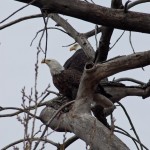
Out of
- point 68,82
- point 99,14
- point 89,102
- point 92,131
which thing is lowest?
point 92,131

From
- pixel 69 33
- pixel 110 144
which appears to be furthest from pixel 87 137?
pixel 69 33

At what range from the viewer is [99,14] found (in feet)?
12.8

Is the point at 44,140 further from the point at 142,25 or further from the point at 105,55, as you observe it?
the point at 105,55

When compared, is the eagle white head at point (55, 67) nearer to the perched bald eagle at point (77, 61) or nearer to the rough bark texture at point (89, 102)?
the perched bald eagle at point (77, 61)

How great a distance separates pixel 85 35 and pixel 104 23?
209 centimetres

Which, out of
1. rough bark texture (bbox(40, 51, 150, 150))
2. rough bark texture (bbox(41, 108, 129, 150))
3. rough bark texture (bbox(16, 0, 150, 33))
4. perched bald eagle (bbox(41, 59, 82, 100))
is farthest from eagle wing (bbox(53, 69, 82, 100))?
rough bark texture (bbox(16, 0, 150, 33))

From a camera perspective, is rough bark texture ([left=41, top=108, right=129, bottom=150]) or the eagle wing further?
the eagle wing

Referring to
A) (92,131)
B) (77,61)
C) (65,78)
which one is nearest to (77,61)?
(77,61)

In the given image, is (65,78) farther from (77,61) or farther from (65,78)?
(77,61)

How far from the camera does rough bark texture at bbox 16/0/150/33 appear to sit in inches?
149

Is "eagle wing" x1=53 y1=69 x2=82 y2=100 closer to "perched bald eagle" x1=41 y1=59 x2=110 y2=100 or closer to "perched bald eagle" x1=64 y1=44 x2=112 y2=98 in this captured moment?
"perched bald eagle" x1=41 y1=59 x2=110 y2=100

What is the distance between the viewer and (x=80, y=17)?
12.7 feet

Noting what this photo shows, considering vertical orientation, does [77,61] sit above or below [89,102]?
above

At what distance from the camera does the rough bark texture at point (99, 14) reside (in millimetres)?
3773
